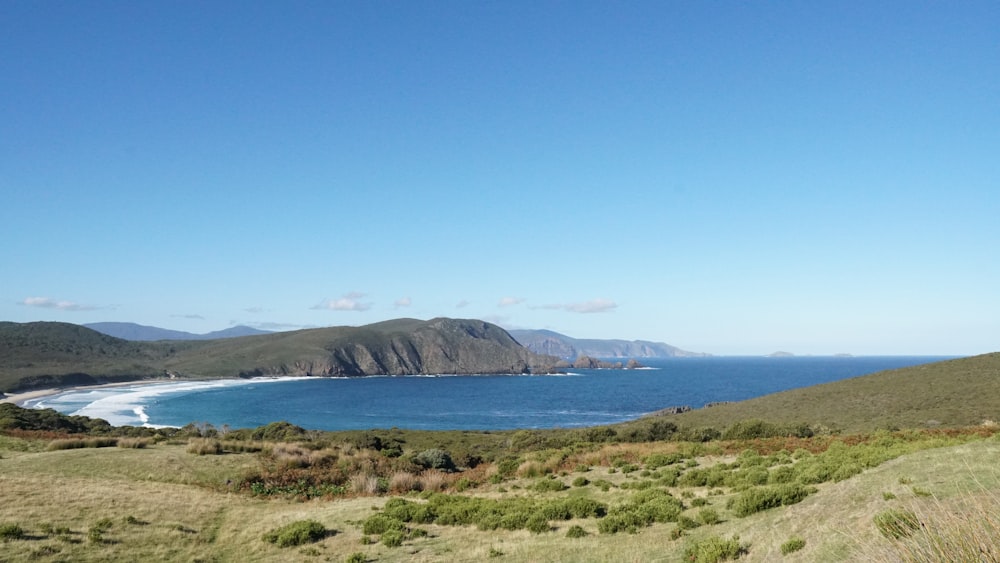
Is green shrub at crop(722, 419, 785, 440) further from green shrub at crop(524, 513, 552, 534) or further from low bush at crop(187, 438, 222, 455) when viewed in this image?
low bush at crop(187, 438, 222, 455)

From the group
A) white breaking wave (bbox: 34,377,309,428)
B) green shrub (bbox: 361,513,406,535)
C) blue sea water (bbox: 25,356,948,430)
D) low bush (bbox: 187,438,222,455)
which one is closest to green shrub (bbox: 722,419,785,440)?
green shrub (bbox: 361,513,406,535)

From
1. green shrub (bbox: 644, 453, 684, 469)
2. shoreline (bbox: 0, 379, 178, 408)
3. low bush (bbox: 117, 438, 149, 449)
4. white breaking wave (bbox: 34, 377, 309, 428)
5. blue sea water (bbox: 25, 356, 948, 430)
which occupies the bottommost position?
blue sea water (bbox: 25, 356, 948, 430)

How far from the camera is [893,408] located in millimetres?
52844

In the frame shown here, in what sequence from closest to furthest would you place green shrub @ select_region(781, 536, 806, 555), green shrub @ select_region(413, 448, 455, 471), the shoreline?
green shrub @ select_region(781, 536, 806, 555)
green shrub @ select_region(413, 448, 455, 471)
the shoreline

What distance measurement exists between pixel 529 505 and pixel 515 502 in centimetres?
111

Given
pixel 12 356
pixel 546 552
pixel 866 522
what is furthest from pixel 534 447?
pixel 12 356

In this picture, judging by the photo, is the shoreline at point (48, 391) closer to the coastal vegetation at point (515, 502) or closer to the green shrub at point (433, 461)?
the green shrub at point (433, 461)

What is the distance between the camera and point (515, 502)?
875 inches

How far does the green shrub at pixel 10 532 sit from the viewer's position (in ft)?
54.2

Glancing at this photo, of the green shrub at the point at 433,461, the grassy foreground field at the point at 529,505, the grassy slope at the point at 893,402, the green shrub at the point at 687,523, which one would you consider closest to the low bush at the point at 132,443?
the grassy foreground field at the point at 529,505

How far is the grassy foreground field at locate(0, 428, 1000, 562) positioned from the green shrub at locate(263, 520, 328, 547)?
16cm

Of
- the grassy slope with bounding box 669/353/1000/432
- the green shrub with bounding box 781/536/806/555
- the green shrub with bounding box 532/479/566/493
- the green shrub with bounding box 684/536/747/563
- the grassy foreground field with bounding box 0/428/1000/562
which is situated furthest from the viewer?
the grassy slope with bounding box 669/353/1000/432

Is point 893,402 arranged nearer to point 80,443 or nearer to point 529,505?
point 529,505

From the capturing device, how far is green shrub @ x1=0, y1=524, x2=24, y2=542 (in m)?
16.5
